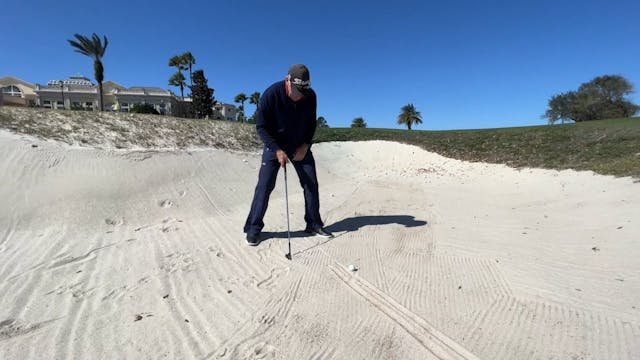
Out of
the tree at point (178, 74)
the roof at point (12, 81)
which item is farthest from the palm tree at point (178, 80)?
the roof at point (12, 81)

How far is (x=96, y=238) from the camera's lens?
504 cm

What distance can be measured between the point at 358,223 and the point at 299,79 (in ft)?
8.87

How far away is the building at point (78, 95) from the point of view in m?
54.8

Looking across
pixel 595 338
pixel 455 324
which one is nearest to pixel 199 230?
pixel 455 324

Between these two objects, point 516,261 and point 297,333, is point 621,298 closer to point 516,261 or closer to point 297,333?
point 516,261

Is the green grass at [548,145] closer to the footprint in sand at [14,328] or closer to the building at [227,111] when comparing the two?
the footprint in sand at [14,328]

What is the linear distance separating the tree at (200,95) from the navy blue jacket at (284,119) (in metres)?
50.3

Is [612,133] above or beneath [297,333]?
above

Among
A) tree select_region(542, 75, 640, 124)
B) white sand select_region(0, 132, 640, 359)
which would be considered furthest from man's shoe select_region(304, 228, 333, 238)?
tree select_region(542, 75, 640, 124)

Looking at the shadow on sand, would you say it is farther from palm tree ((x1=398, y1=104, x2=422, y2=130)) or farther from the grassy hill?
palm tree ((x1=398, y1=104, x2=422, y2=130))

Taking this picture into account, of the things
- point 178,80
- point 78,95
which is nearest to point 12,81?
point 78,95

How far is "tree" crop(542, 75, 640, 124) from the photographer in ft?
128

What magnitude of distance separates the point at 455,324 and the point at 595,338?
0.95 m

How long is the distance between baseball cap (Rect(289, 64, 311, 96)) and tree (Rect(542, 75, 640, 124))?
47.2 metres
